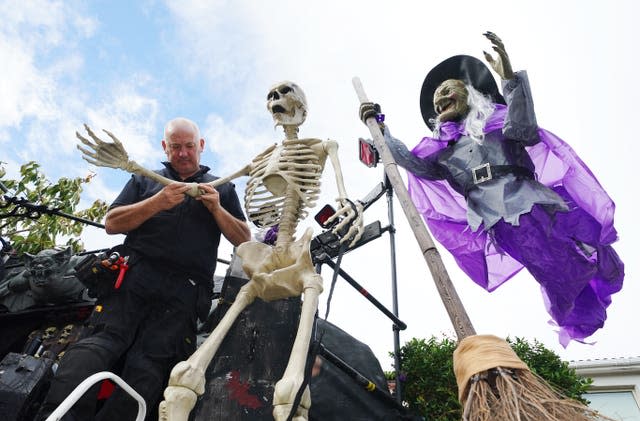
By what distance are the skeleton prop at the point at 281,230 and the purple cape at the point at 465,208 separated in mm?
1487

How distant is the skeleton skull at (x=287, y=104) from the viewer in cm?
334

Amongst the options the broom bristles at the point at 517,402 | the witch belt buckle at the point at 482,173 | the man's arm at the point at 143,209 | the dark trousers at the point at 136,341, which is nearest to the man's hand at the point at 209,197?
the man's arm at the point at 143,209

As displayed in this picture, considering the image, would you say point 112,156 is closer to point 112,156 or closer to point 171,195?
point 112,156

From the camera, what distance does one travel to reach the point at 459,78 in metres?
4.57

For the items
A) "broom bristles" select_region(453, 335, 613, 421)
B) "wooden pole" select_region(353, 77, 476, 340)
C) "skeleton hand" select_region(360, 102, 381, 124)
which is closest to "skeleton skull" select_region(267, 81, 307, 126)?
"skeleton hand" select_region(360, 102, 381, 124)

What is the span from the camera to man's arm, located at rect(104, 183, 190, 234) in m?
2.59

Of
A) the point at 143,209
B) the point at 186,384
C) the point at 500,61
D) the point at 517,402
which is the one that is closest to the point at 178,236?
the point at 143,209

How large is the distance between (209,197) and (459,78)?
10.5 ft

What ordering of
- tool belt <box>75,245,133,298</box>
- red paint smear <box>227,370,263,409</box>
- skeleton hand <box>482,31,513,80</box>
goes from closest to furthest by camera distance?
1. red paint smear <box>227,370,263,409</box>
2. tool belt <box>75,245,133,298</box>
3. skeleton hand <box>482,31,513,80</box>

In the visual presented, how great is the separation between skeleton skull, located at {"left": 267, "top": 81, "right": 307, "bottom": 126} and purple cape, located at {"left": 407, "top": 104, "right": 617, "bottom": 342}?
138cm

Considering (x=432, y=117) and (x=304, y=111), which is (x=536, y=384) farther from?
(x=432, y=117)

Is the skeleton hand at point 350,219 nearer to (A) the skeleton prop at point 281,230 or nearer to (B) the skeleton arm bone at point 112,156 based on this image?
(A) the skeleton prop at point 281,230

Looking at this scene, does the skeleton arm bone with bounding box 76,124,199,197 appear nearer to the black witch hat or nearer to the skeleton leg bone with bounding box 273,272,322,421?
the skeleton leg bone with bounding box 273,272,322,421

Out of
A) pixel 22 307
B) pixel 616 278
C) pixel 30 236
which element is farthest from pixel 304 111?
pixel 30 236
